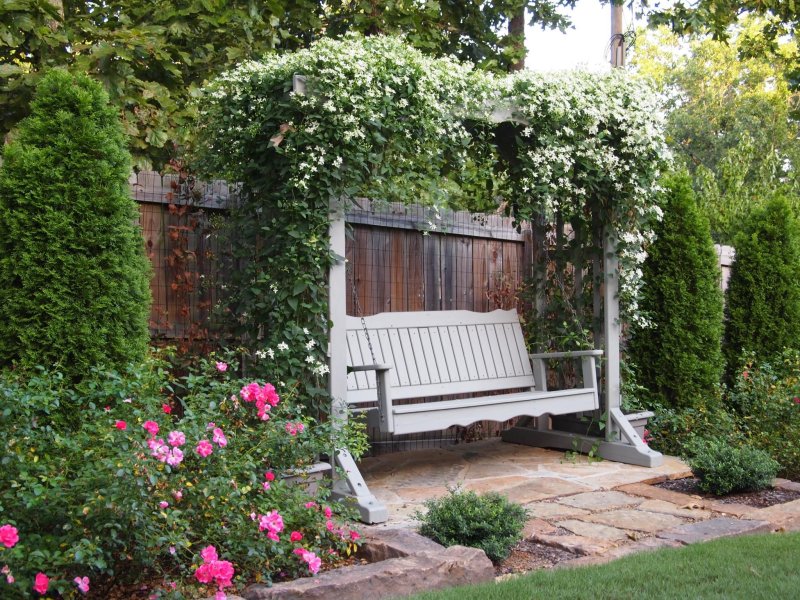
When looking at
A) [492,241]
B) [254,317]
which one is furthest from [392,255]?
[254,317]

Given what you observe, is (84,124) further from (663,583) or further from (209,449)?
(663,583)

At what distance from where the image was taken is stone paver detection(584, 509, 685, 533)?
4110mm

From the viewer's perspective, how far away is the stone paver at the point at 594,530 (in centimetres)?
389

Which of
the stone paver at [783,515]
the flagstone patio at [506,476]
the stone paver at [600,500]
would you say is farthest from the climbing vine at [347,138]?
the stone paver at [783,515]

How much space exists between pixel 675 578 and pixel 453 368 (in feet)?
10.1

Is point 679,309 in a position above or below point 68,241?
below

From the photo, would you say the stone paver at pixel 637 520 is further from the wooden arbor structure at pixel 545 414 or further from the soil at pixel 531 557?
the wooden arbor structure at pixel 545 414

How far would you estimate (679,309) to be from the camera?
255 inches

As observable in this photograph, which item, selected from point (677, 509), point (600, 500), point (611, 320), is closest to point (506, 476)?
point (600, 500)

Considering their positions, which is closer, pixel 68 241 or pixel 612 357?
pixel 68 241

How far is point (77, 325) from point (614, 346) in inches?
153

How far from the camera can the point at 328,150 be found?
4395 mm

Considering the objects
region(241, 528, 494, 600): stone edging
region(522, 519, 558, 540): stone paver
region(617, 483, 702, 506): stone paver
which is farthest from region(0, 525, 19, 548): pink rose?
region(617, 483, 702, 506): stone paver

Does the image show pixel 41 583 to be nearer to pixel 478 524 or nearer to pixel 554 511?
pixel 478 524
